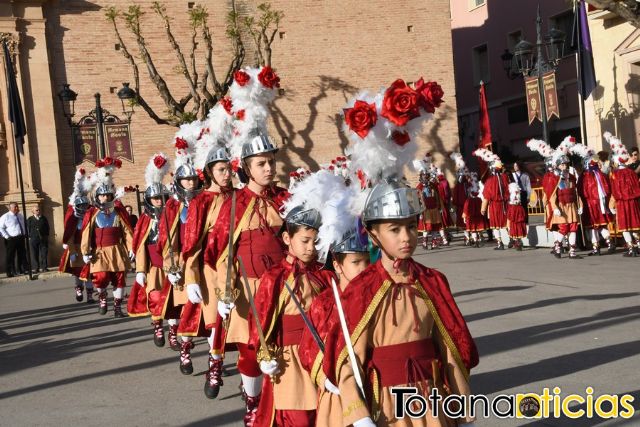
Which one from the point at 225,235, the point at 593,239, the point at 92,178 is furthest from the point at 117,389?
the point at 593,239

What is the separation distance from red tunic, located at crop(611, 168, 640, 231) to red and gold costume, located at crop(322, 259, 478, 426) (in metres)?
14.6

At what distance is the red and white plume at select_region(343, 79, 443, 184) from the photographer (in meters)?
4.52

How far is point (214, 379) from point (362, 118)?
4.27m

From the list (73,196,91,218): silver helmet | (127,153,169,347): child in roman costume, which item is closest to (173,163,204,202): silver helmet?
(127,153,169,347): child in roman costume

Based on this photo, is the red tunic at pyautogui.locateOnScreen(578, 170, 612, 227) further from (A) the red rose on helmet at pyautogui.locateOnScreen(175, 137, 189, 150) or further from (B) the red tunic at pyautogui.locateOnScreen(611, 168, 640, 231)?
(A) the red rose on helmet at pyautogui.locateOnScreen(175, 137, 189, 150)

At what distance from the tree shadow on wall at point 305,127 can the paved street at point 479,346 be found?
706 inches

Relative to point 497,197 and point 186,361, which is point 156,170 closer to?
point 186,361

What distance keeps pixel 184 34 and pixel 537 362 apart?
26510 millimetres

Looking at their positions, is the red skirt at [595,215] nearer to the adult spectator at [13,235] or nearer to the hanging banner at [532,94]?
the hanging banner at [532,94]

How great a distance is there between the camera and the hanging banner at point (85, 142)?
2889 centimetres

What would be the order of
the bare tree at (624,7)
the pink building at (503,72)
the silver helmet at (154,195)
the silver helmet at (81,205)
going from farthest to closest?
1. the pink building at (503,72)
2. the silver helmet at (81,205)
3. the silver helmet at (154,195)
4. the bare tree at (624,7)

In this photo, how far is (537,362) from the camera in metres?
8.87

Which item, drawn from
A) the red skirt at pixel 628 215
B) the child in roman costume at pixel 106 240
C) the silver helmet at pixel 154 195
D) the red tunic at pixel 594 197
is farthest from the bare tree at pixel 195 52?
the silver helmet at pixel 154 195

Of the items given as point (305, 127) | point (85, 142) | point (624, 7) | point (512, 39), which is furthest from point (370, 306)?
point (512, 39)
